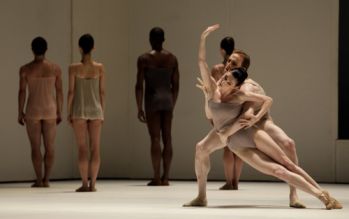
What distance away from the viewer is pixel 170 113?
42.1ft

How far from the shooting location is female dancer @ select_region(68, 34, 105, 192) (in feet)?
37.0

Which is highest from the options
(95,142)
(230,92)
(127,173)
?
(230,92)

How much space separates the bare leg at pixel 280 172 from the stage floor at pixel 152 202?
142 millimetres

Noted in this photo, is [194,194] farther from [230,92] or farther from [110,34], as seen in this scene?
[110,34]

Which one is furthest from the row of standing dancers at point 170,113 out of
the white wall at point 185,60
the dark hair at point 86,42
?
the white wall at point 185,60

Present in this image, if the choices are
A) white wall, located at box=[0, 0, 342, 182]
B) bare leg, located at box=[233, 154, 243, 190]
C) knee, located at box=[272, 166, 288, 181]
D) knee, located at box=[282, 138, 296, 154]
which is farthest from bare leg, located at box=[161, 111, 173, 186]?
knee, located at box=[272, 166, 288, 181]

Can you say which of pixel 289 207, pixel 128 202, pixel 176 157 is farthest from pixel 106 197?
pixel 176 157

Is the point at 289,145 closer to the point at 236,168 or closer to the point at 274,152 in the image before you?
the point at 274,152

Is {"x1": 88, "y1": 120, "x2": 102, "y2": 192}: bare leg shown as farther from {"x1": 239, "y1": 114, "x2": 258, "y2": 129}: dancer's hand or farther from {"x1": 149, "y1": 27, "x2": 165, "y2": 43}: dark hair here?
{"x1": 239, "y1": 114, "x2": 258, "y2": 129}: dancer's hand

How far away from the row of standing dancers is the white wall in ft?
5.41

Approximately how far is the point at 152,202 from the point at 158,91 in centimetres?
336

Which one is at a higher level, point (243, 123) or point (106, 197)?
point (243, 123)

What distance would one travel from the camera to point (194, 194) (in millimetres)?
Result: 10969

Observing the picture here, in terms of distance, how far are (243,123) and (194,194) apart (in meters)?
2.74
